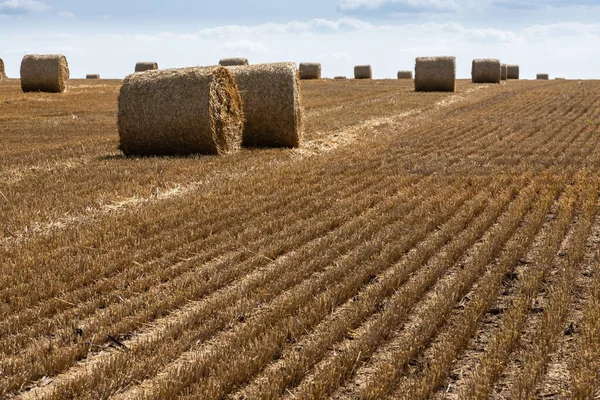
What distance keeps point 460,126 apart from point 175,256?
44.8 feet

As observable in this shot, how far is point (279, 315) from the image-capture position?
18.3 ft

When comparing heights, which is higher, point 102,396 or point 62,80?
point 62,80

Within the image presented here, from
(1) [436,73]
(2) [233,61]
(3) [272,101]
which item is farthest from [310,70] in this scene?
(3) [272,101]

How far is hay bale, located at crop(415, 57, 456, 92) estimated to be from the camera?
1323 inches

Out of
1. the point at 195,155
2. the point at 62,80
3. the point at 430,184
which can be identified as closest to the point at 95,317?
the point at 430,184

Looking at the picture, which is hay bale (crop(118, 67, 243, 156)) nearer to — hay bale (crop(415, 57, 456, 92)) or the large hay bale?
the large hay bale

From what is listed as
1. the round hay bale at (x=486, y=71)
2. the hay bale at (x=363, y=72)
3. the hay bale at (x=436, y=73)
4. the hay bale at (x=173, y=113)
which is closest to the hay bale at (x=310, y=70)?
the hay bale at (x=363, y=72)

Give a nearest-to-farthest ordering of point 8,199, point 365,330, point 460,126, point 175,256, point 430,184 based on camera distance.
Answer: point 365,330 < point 175,256 < point 8,199 < point 430,184 < point 460,126

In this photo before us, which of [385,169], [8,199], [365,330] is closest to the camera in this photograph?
[365,330]

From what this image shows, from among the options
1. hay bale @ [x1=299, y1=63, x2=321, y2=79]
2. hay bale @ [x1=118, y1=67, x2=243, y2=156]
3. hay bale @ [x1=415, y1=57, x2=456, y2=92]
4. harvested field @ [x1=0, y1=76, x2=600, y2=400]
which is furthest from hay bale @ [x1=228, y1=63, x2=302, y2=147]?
→ hay bale @ [x1=299, y1=63, x2=321, y2=79]

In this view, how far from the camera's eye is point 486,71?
4219cm

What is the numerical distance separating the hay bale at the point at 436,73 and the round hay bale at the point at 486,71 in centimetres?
908

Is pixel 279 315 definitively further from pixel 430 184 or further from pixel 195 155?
pixel 195 155

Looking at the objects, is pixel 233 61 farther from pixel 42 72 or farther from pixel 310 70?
pixel 42 72
